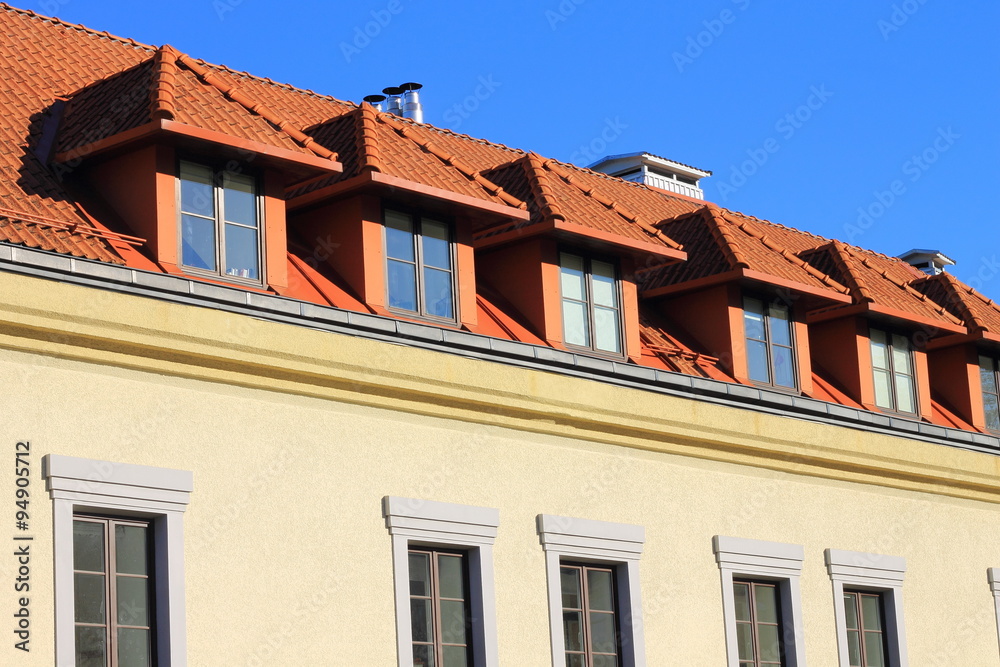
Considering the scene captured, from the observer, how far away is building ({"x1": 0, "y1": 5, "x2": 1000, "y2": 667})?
13.1 m

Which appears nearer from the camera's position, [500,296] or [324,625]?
A: [324,625]

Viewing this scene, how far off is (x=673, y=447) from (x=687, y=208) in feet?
28.8

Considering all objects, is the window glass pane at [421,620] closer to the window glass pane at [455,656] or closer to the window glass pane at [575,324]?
the window glass pane at [455,656]

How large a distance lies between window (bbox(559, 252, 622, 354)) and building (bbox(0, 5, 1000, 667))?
3 centimetres

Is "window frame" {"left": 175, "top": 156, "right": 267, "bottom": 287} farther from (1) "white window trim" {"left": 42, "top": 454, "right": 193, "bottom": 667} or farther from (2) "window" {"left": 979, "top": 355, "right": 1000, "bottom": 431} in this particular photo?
(2) "window" {"left": 979, "top": 355, "right": 1000, "bottom": 431}

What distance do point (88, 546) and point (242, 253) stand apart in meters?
3.43

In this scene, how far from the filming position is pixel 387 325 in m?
15.0

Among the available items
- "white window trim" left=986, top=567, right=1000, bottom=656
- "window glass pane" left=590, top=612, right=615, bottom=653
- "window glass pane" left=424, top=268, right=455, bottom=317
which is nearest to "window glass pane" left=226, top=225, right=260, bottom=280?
"window glass pane" left=424, top=268, right=455, bottom=317

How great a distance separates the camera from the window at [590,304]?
17.8 meters

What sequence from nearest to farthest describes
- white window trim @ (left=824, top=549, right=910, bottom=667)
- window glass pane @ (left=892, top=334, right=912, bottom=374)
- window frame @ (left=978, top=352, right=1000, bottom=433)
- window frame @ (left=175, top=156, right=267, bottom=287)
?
window frame @ (left=175, top=156, right=267, bottom=287) < white window trim @ (left=824, top=549, right=910, bottom=667) < window glass pane @ (left=892, top=334, right=912, bottom=374) < window frame @ (left=978, top=352, right=1000, bottom=433)

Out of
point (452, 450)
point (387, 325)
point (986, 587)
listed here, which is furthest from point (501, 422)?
point (986, 587)

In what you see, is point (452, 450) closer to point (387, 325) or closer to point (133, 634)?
point (387, 325)

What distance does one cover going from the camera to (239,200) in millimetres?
15062

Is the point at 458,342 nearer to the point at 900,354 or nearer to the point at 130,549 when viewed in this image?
the point at 130,549
